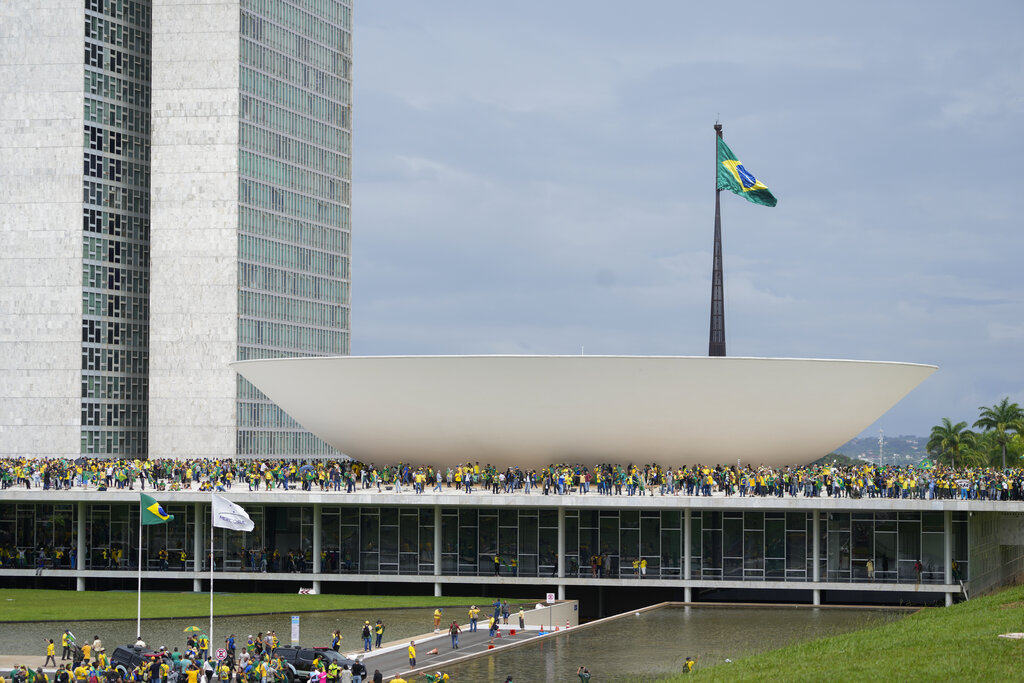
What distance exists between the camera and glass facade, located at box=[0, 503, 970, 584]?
4809 cm

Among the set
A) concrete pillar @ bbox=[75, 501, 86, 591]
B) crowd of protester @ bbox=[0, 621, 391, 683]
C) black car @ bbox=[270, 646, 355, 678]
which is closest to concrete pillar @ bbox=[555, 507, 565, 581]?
crowd of protester @ bbox=[0, 621, 391, 683]

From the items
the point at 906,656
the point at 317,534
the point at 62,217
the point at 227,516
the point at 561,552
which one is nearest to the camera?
the point at 906,656

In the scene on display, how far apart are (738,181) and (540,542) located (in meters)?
18.2

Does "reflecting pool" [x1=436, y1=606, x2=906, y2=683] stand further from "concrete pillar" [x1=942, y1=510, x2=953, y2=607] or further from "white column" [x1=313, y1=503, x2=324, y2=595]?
"white column" [x1=313, y1=503, x2=324, y2=595]

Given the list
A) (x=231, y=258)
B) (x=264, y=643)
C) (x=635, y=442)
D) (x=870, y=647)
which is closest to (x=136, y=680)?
(x=264, y=643)

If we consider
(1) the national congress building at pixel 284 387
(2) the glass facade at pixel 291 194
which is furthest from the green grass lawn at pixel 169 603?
(2) the glass facade at pixel 291 194

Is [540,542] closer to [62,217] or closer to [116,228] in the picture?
[62,217]

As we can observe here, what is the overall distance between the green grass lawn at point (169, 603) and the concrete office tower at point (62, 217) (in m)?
41.7

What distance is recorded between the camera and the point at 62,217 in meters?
89.7

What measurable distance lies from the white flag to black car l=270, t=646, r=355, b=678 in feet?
16.1

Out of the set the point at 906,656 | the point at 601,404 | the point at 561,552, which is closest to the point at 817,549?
the point at 561,552

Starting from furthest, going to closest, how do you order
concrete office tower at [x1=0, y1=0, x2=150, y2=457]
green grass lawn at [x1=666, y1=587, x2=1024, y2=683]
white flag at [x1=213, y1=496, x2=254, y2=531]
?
1. concrete office tower at [x1=0, y1=0, x2=150, y2=457]
2. white flag at [x1=213, y1=496, x2=254, y2=531]
3. green grass lawn at [x1=666, y1=587, x2=1024, y2=683]

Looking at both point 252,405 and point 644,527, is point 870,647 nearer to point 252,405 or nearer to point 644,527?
point 644,527

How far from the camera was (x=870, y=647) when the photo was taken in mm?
31109
